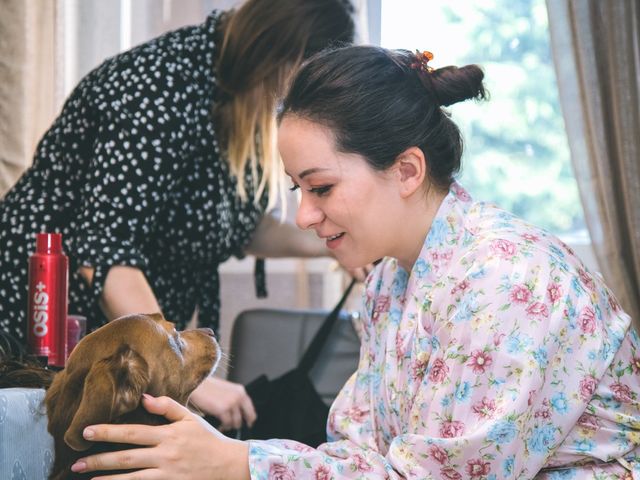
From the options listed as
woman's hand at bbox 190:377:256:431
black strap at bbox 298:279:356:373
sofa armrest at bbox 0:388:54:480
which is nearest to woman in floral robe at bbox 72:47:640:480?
sofa armrest at bbox 0:388:54:480

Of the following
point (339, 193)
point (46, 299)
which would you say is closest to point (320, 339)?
point (46, 299)

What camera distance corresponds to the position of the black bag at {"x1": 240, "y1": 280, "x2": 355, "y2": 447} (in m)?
1.97

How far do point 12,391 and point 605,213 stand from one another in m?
1.38

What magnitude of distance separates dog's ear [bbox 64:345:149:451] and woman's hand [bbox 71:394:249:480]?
2 centimetres

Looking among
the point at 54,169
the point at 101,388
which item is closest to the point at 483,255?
the point at 101,388

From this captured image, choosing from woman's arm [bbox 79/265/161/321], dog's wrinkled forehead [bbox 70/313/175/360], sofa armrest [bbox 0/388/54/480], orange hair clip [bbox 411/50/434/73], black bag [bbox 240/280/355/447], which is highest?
orange hair clip [bbox 411/50/434/73]

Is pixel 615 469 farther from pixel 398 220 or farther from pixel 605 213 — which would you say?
pixel 605 213

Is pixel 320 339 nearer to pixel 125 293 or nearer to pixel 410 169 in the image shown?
pixel 125 293

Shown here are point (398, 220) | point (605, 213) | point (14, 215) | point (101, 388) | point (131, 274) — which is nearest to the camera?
point (101, 388)

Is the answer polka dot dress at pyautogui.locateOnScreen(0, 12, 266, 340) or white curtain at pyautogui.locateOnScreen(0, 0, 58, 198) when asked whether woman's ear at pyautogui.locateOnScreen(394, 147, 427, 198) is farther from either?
white curtain at pyautogui.locateOnScreen(0, 0, 58, 198)

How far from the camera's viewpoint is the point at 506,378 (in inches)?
45.5

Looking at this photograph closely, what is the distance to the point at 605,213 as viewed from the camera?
6.76 feet

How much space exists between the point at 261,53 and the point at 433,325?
808 mm

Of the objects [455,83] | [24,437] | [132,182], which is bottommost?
[24,437]
